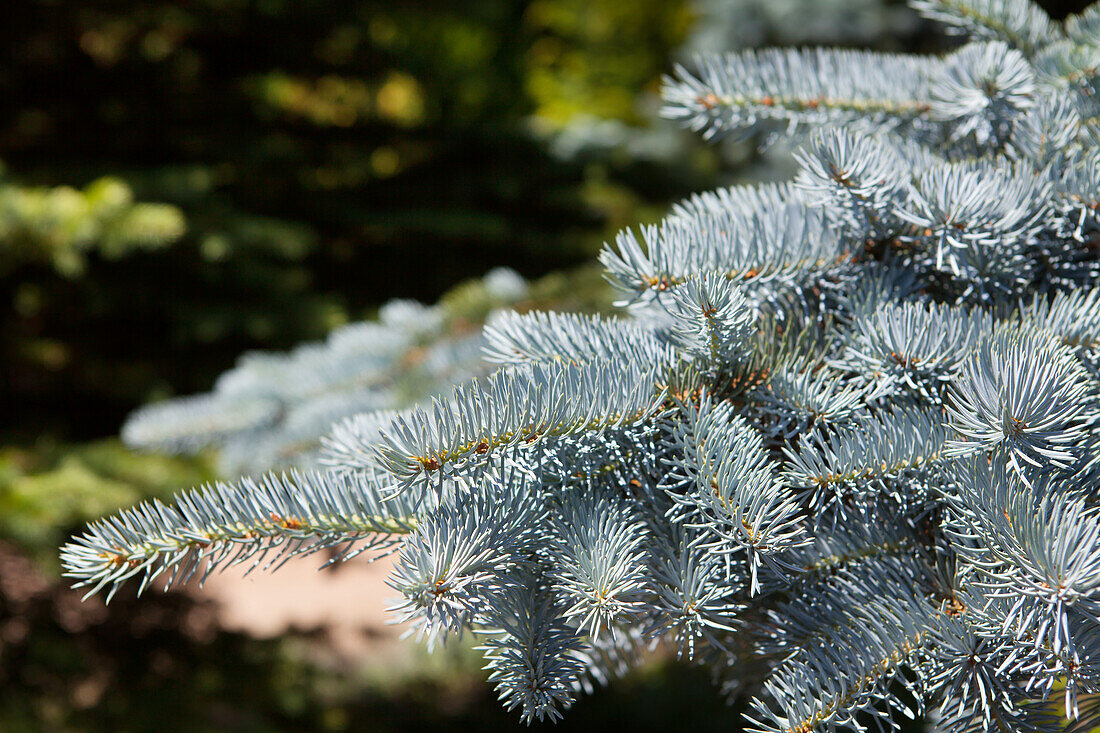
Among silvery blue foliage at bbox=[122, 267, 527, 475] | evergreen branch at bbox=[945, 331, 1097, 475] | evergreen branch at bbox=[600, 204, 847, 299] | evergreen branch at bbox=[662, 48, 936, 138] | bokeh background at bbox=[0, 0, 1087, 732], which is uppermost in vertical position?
bokeh background at bbox=[0, 0, 1087, 732]

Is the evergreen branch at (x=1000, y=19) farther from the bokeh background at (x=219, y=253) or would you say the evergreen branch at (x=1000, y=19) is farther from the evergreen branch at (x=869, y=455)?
the bokeh background at (x=219, y=253)

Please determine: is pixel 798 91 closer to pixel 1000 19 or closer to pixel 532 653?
pixel 1000 19

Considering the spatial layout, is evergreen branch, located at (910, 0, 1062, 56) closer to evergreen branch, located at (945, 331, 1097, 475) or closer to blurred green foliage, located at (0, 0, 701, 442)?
evergreen branch, located at (945, 331, 1097, 475)

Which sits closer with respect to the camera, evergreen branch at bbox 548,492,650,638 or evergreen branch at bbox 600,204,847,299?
evergreen branch at bbox 548,492,650,638

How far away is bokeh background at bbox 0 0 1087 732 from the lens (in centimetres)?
227

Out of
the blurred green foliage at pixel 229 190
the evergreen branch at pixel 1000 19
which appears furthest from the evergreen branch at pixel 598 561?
the blurred green foliage at pixel 229 190

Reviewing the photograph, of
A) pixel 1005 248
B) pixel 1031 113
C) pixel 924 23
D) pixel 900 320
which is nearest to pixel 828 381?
pixel 900 320

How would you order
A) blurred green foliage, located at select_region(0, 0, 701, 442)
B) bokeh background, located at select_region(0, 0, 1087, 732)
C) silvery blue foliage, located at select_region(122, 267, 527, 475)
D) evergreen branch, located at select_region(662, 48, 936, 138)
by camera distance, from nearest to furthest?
evergreen branch, located at select_region(662, 48, 936, 138) → silvery blue foliage, located at select_region(122, 267, 527, 475) → bokeh background, located at select_region(0, 0, 1087, 732) → blurred green foliage, located at select_region(0, 0, 701, 442)

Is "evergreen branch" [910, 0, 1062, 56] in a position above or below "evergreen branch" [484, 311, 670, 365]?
above

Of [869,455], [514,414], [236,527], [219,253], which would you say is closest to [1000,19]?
[869,455]

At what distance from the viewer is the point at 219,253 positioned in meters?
2.47

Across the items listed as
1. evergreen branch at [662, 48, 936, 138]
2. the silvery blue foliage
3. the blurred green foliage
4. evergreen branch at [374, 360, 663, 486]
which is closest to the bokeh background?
the blurred green foliage

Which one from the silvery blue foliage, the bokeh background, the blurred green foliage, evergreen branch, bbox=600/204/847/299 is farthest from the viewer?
the blurred green foliage

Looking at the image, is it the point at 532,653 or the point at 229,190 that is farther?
the point at 229,190
